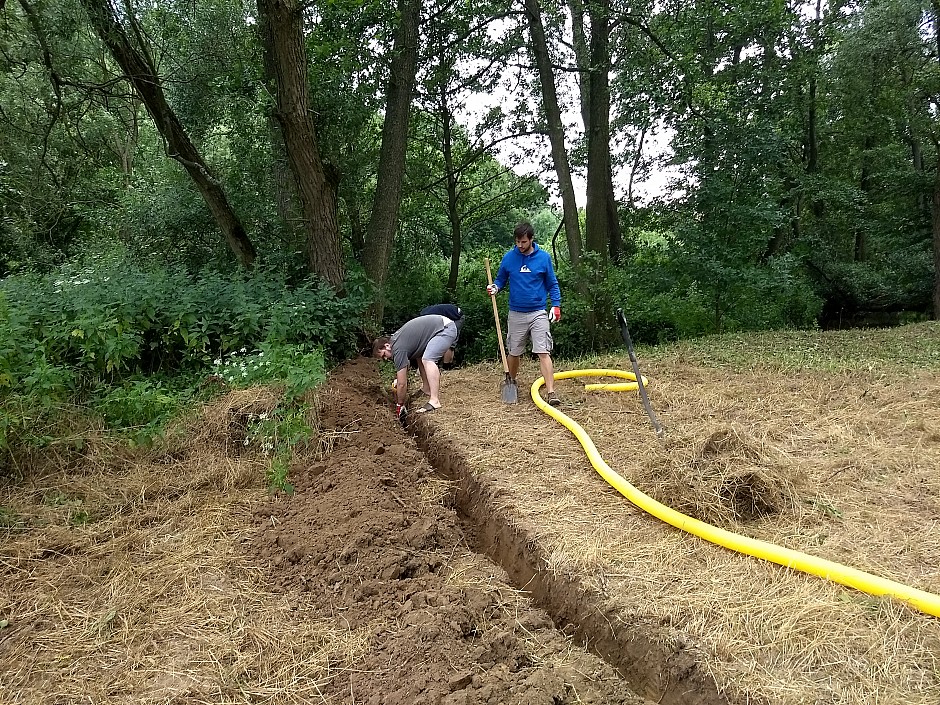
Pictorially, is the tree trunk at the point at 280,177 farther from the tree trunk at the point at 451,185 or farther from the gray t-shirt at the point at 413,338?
the tree trunk at the point at 451,185

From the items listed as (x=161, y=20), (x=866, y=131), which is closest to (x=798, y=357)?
(x=161, y=20)

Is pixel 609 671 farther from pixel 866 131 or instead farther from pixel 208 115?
pixel 866 131

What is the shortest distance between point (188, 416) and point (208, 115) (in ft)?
19.6

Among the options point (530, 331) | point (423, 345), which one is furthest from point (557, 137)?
point (423, 345)

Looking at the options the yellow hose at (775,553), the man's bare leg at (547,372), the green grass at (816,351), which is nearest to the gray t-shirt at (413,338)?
the man's bare leg at (547,372)

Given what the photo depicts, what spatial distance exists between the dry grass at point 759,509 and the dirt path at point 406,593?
0.35m

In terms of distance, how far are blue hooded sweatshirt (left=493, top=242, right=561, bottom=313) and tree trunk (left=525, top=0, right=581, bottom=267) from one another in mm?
4531

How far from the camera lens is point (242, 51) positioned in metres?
8.61

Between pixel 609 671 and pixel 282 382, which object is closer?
pixel 609 671

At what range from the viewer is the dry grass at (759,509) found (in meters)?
2.18

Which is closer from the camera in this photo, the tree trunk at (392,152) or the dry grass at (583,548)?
the dry grass at (583,548)

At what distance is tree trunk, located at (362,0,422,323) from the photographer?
8766 mm

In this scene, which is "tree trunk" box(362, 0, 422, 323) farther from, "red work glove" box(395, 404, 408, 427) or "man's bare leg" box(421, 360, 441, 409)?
"man's bare leg" box(421, 360, 441, 409)

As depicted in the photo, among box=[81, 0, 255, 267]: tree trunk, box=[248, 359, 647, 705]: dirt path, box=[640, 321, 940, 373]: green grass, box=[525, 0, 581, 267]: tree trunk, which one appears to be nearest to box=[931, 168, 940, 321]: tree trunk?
box=[640, 321, 940, 373]: green grass
